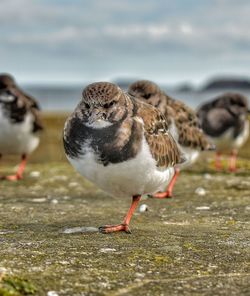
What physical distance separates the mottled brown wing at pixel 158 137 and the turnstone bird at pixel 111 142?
2 centimetres

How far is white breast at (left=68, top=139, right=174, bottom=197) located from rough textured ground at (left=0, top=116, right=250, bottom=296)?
57 centimetres

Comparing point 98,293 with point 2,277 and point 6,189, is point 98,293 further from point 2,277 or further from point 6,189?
point 6,189

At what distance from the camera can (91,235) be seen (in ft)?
23.2

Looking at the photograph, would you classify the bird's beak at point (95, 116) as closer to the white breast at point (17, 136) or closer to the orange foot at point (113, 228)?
the orange foot at point (113, 228)

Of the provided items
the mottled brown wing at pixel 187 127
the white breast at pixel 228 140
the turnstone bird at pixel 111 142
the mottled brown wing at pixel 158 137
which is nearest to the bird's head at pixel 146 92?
the mottled brown wing at pixel 187 127

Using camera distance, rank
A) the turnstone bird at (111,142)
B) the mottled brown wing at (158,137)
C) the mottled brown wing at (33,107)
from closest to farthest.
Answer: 1. the turnstone bird at (111,142)
2. the mottled brown wing at (158,137)
3. the mottled brown wing at (33,107)

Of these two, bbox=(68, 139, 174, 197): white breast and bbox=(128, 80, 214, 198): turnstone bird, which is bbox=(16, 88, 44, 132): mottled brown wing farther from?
bbox=(68, 139, 174, 197): white breast

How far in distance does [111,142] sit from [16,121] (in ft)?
21.9

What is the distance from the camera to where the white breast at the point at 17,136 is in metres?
12.6

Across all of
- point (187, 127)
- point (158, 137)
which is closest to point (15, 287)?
point (158, 137)

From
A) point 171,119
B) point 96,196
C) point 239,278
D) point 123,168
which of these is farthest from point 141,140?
point 96,196

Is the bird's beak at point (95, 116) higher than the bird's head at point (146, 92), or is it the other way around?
the bird's beak at point (95, 116)

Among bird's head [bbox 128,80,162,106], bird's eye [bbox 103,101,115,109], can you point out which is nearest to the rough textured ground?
bird's eye [bbox 103,101,115,109]

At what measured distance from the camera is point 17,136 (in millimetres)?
12930
